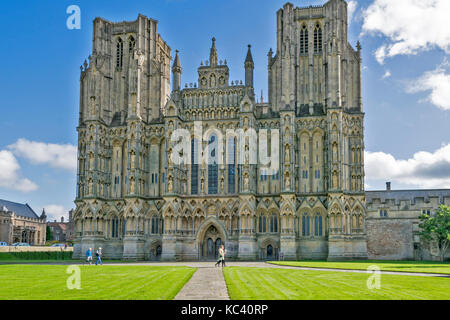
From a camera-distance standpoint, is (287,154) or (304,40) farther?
(304,40)

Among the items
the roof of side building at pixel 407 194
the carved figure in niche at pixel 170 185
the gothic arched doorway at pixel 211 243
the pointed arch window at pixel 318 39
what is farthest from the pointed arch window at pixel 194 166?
the roof of side building at pixel 407 194

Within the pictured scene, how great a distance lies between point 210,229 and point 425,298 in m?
45.5

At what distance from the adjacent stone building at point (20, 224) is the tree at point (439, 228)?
80.7m

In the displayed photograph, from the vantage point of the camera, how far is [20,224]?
108 m

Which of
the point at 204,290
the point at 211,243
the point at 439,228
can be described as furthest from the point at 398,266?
the point at 211,243

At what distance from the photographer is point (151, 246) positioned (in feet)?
206

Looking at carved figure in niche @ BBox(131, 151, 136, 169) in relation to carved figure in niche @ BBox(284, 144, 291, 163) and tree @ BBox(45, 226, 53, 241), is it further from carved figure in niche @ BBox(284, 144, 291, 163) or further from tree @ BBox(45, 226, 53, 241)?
tree @ BBox(45, 226, 53, 241)

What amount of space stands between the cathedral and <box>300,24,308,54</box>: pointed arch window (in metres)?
0.19

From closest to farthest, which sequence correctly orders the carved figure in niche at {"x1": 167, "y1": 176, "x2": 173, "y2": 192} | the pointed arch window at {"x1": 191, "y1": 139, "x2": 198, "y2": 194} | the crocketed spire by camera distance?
the carved figure in niche at {"x1": 167, "y1": 176, "x2": 173, "y2": 192}
the pointed arch window at {"x1": 191, "y1": 139, "x2": 198, "y2": 194}
the crocketed spire

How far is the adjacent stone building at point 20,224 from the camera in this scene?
4021 inches

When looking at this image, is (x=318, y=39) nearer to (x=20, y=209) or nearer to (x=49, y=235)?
(x=20, y=209)

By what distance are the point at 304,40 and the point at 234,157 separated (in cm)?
1799

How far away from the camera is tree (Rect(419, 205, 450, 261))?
55.2 m

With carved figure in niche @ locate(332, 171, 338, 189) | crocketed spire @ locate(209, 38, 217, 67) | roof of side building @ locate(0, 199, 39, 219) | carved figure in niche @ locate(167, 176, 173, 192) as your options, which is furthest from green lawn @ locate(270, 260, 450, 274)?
roof of side building @ locate(0, 199, 39, 219)
